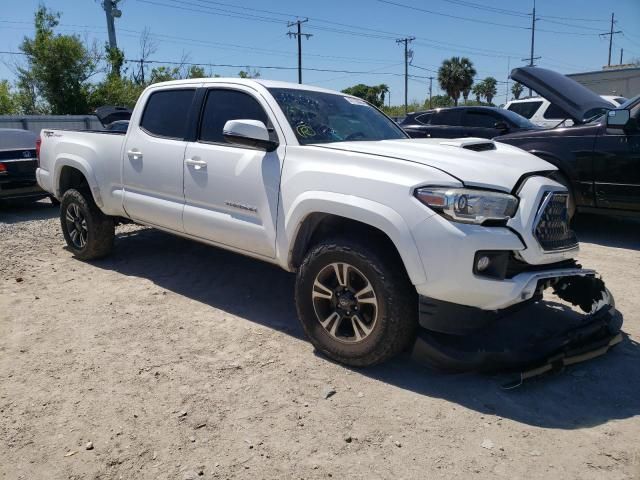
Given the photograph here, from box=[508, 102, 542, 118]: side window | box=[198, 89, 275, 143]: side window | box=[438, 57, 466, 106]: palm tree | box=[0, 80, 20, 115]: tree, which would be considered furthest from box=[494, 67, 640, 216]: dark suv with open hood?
box=[438, 57, 466, 106]: palm tree

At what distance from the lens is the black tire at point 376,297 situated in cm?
309

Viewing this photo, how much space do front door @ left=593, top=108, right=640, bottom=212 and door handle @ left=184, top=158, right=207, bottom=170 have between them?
479 cm

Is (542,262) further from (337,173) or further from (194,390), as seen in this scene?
(194,390)

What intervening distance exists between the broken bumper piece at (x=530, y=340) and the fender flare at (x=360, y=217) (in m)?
0.26

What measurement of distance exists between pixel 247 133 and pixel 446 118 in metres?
7.92

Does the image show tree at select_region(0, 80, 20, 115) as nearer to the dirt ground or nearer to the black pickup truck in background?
the black pickup truck in background

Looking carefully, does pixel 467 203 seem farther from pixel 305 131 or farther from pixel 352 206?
pixel 305 131

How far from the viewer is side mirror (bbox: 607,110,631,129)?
5.82m

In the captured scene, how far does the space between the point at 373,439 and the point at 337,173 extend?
5.19 ft

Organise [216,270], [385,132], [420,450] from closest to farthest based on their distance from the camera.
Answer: [420,450]
[385,132]
[216,270]

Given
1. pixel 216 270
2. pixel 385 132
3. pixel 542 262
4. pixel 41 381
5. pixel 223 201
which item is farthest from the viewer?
pixel 216 270

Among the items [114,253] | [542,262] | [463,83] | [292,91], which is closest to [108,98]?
[114,253]

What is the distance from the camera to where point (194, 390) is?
3.19 m

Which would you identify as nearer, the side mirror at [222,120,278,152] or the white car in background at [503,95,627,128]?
the side mirror at [222,120,278,152]
